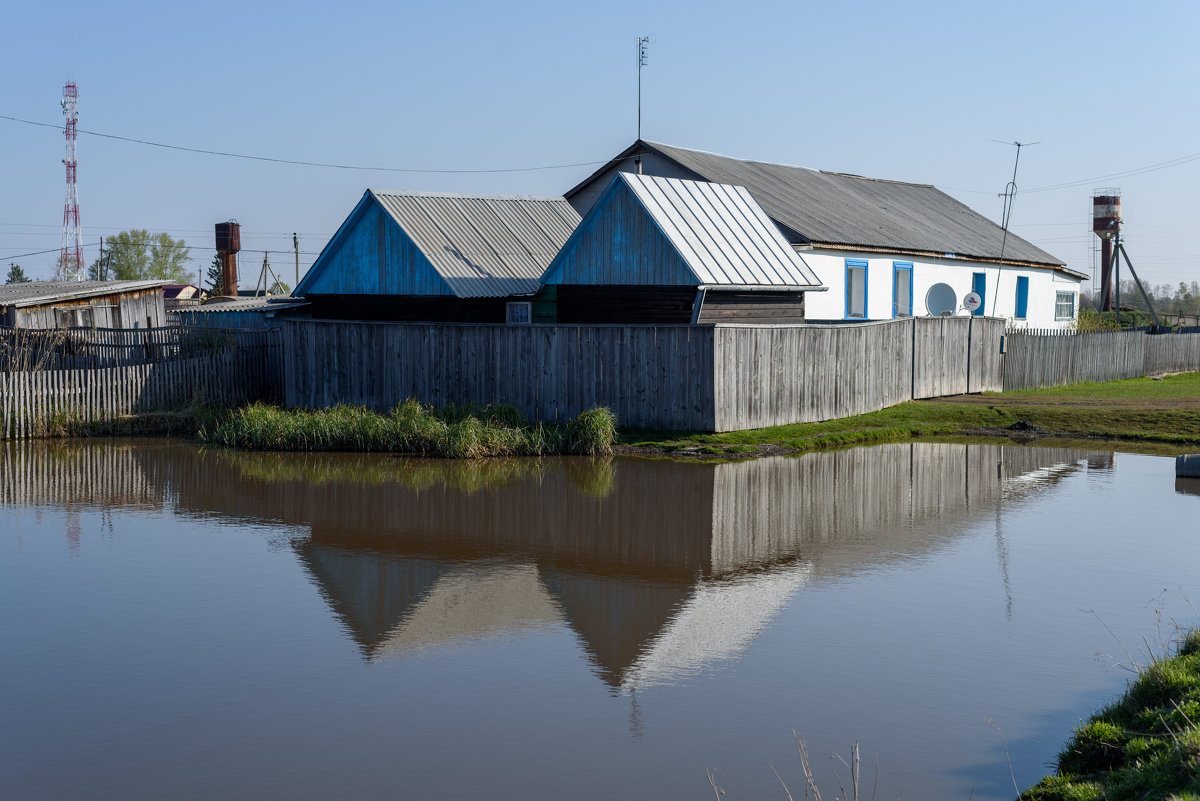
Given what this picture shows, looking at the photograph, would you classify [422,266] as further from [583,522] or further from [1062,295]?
[1062,295]

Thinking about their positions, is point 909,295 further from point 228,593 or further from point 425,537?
point 228,593

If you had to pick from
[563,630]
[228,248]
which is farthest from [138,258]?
[563,630]

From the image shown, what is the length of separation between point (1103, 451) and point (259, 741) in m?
18.8

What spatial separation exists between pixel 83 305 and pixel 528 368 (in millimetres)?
14454

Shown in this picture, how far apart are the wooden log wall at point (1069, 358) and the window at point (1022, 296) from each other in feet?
19.8

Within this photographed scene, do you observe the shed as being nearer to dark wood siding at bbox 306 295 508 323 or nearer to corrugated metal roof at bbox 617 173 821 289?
dark wood siding at bbox 306 295 508 323

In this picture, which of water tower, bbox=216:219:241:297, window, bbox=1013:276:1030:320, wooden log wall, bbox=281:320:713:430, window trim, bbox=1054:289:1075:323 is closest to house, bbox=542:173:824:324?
wooden log wall, bbox=281:320:713:430

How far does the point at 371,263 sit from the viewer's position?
28.0 metres

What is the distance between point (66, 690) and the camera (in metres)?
8.50

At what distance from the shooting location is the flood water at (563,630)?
726 centimetres

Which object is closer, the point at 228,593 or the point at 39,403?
the point at 228,593

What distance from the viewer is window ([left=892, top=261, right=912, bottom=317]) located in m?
37.0

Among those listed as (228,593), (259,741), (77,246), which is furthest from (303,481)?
(77,246)

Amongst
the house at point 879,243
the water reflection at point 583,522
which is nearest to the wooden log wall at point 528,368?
the water reflection at point 583,522
